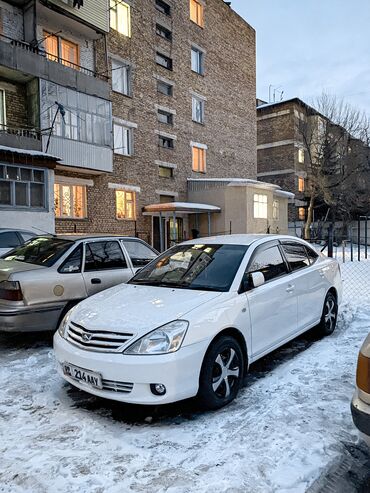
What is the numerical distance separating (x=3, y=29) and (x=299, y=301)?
16.0 metres

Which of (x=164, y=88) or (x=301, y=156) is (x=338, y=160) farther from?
(x=164, y=88)

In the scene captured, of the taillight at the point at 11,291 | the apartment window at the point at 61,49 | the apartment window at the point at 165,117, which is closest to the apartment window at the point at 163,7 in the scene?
the apartment window at the point at 165,117

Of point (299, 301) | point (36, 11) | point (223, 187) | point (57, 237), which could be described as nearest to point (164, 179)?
point (223, 187)

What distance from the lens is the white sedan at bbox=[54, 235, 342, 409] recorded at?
3229 mm

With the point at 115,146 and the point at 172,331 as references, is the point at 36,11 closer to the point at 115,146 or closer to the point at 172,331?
the point at 115,146

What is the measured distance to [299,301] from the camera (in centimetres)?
487

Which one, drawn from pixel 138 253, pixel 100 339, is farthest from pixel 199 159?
pixel 100 339

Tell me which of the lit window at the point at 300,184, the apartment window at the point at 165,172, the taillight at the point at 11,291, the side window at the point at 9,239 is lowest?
the taillight at the point at 11,291

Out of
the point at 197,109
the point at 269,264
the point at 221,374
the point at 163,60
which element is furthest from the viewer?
the point at 197,109

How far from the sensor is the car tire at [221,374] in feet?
11.2

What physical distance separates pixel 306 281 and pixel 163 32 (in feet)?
73.2

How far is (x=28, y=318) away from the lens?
5000mm

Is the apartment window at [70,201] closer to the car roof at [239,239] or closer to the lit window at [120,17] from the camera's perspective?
the lit window at [120,17]

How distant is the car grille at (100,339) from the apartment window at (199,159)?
22.3 m
